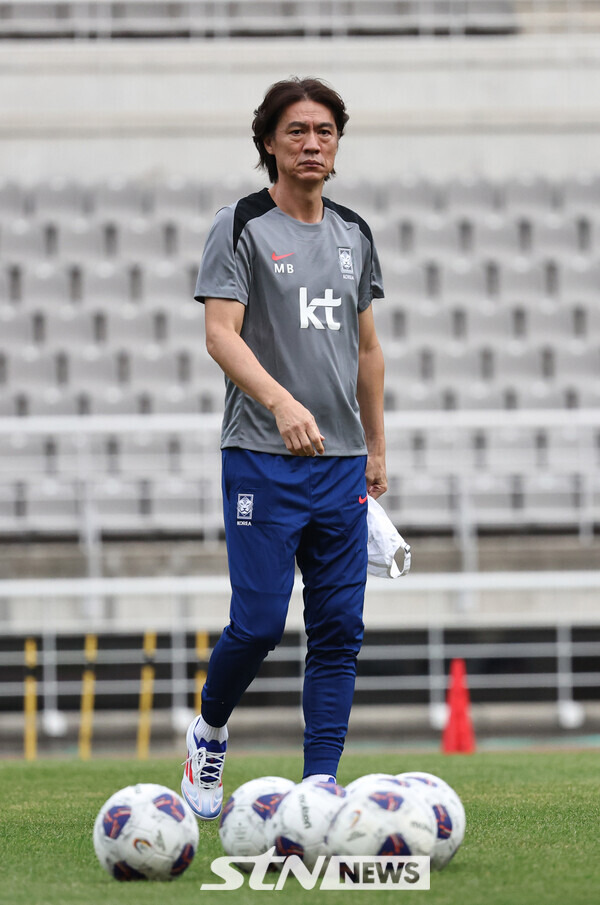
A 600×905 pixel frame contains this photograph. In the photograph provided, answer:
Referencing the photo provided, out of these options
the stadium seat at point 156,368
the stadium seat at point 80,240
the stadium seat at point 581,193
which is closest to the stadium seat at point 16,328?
the stadium seat at point 80,240

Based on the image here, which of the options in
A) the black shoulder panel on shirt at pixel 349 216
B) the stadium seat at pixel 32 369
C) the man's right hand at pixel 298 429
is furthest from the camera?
the stadium seat at pixel 32 369

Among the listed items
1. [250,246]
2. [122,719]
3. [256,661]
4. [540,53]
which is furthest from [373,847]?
[540,53]

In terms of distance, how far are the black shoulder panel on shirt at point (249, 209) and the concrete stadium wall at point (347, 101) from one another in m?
10.4

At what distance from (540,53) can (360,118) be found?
1.87 metres

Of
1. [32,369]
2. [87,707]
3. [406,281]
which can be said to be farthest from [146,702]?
[406,281]

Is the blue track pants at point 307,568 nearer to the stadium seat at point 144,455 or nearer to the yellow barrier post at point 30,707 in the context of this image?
the yellow barrier post at point 30,707

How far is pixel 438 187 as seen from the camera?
A: 45.4 ft

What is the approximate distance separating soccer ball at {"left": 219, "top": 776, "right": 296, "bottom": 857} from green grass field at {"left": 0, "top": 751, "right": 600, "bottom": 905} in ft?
0.28

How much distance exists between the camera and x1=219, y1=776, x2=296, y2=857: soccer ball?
290 cm

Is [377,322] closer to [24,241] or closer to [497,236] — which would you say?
[497,236]

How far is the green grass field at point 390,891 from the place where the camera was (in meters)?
2.59

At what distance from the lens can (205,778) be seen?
13.1ft

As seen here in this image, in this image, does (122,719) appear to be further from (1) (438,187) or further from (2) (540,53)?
(2) (540,53)
